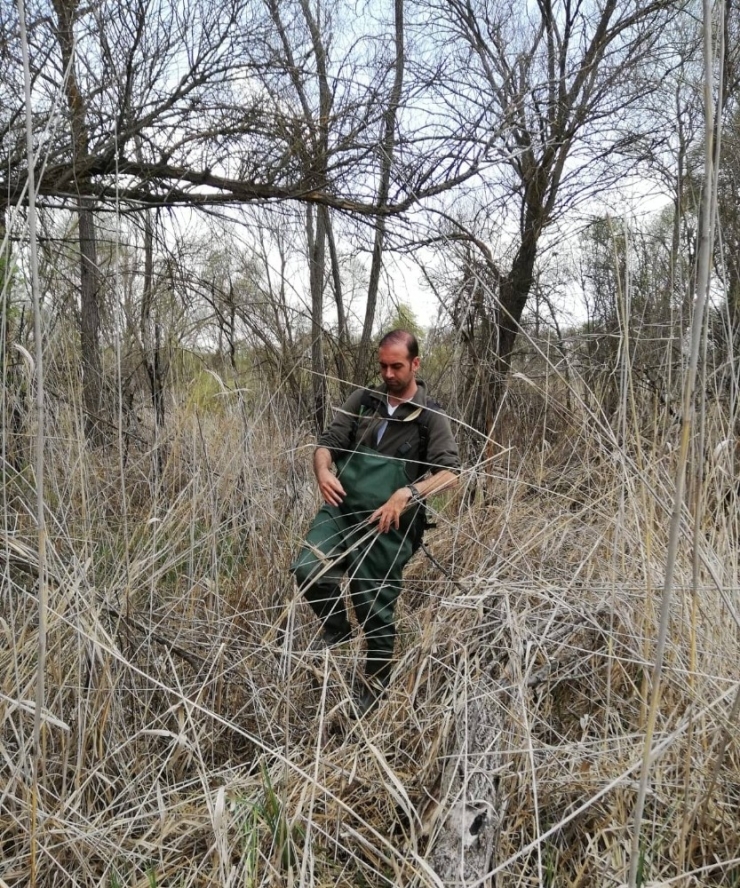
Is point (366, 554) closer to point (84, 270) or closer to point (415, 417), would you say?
point (415, 417)

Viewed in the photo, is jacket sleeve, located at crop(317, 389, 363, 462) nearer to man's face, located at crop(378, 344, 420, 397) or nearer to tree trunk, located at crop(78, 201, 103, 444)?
man's face, located at crop(378, 344, 420, 397)

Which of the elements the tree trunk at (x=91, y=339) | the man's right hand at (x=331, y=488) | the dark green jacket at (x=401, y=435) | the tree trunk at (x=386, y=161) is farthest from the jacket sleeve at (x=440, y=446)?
the tree trunk at (x=386, y=161)

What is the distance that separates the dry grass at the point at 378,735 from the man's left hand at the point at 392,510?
0.34 metres

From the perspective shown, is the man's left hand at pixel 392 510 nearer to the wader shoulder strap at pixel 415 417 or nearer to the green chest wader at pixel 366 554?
the green chest wader at pixel 366 554

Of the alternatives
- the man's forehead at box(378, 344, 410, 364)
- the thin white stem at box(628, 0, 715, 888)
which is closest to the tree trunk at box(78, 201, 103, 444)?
the man's forehead at box(378, 344, 410, 364)

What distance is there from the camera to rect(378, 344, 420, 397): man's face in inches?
99.8

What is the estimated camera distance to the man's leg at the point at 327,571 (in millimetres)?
2387

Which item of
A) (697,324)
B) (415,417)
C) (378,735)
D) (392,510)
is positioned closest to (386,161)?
(415,417)

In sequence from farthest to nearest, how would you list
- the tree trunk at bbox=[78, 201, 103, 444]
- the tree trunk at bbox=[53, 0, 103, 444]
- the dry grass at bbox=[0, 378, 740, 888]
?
the tree trunk at bbox=[78, 201, 103, 444] → the tree trunk at bbox=[53, 0, 103, 444] → the dry grass at bbox=[0, 378, 740, 888]

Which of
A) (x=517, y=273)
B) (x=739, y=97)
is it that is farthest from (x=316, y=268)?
(x=739, y=97)

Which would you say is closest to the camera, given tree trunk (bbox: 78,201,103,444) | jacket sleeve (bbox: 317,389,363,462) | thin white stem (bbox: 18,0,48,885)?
thin white stem (bbox: 18,0,48,885)

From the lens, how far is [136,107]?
333 centimetres

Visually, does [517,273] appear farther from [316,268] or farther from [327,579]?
[327,579]

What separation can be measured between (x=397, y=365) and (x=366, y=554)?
2.23 ft
